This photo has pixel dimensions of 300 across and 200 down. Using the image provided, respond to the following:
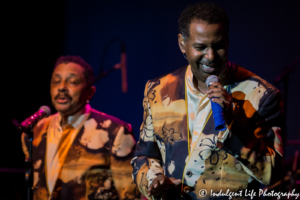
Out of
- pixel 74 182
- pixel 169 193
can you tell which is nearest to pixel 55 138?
pixel 74 182

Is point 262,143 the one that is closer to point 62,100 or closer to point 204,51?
point 204,51

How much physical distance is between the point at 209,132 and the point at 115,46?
3.10 metres

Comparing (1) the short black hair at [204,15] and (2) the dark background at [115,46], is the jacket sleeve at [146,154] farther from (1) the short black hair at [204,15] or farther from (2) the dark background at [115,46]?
(2) the dark background at [115,46]

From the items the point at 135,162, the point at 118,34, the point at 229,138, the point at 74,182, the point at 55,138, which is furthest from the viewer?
the point at 118,34

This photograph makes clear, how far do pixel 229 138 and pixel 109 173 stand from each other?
1.51 meters

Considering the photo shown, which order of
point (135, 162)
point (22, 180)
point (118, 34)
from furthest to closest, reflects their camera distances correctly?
1. point (118, 34)
2. point (22, 180)
3. point (135, 162)

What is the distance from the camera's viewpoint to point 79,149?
275cm

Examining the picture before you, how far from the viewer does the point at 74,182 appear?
266cm

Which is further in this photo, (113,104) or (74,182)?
(113,104)

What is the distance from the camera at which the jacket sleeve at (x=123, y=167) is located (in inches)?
105

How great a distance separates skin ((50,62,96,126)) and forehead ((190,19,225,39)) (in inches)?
58.7

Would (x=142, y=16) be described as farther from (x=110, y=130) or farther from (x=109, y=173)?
(x=109, y=173)

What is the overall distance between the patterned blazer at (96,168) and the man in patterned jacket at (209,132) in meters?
0.80

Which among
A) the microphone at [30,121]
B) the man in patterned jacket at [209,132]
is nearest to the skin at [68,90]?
the microphone at [30,121]
